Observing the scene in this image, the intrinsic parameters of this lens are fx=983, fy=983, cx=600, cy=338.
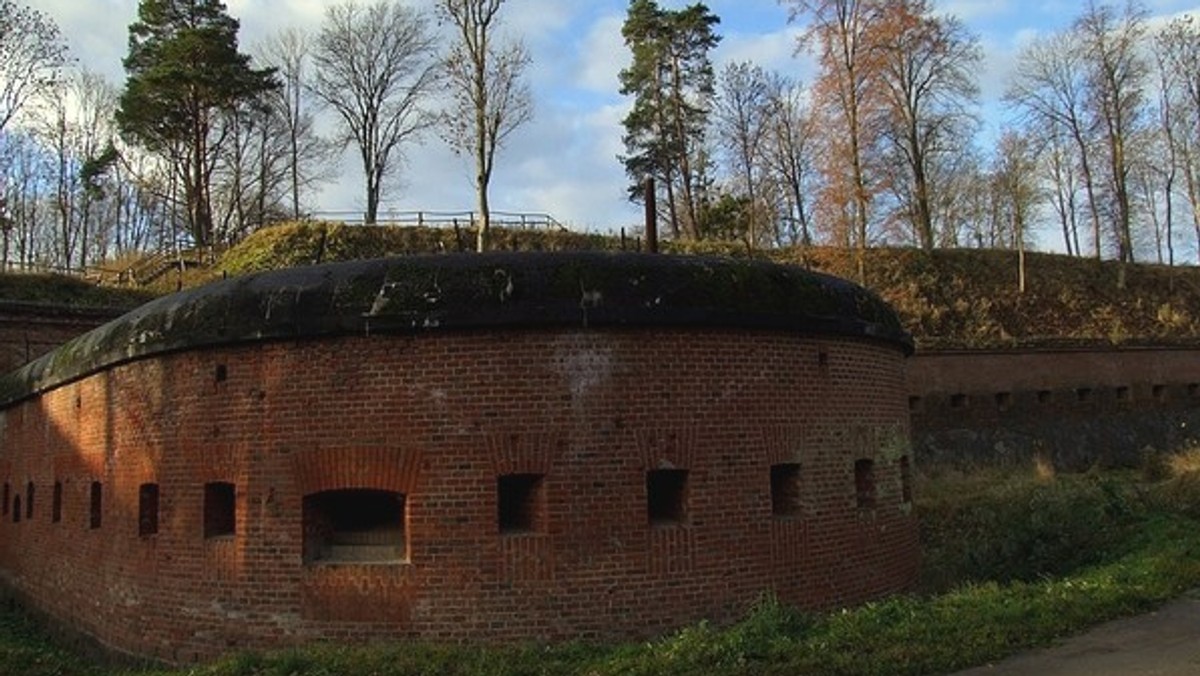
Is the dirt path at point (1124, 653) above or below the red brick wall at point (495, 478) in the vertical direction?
below

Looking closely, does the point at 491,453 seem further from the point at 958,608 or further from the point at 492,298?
the point at 958,608

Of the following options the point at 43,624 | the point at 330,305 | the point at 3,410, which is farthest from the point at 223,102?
the point at 330,305

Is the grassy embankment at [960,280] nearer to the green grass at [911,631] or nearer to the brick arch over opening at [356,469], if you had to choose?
the green grass at [911,631]

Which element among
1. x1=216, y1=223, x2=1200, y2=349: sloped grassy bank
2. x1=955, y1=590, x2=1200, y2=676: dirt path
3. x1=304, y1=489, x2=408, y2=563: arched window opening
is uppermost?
x1=216, y1=223, x2=1200, y2=349: sloped grassy bank

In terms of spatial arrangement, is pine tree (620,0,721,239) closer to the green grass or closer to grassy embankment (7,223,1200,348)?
grassy embankment (7,223,1200,348)

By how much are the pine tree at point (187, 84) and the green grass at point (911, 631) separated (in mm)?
27254

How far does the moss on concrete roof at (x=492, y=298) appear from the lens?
7641 millimetres

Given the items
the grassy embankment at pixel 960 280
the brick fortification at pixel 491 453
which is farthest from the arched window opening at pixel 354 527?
the grassy embankment at pixel 960 280

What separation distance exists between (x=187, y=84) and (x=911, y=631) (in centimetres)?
3398

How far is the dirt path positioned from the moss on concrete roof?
3.26 metres

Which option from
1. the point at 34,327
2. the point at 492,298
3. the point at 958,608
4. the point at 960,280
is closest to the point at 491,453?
the point at 492,298

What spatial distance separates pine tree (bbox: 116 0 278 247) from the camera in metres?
33.9

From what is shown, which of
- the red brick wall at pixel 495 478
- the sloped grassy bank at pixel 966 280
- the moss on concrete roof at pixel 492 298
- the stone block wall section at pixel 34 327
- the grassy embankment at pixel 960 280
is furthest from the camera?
the sloped grassy bank at pixel 966 280

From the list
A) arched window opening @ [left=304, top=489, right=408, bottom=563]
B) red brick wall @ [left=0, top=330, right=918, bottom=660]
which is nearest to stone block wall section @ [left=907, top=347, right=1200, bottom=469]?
red brick wall @ [left=0, top=330, right=918, bottom=660]
